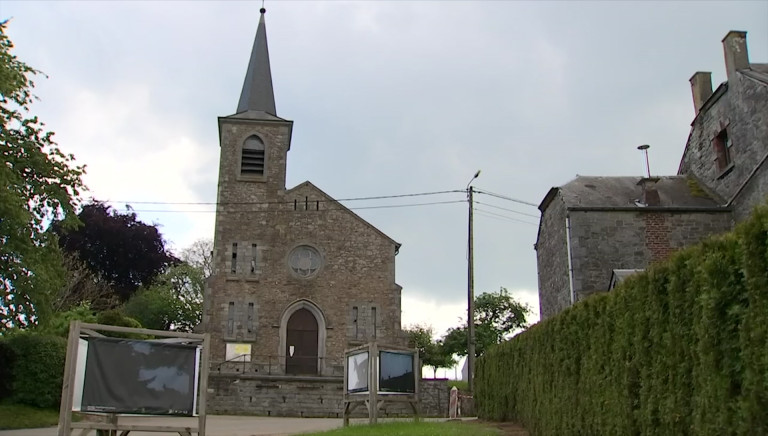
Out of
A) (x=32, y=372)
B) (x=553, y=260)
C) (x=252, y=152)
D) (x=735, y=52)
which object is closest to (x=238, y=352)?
(x=252, y=152)

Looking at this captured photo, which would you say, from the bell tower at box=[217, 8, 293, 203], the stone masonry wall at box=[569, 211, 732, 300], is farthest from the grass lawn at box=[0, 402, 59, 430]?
the bell tower at box=[217, 8, 293, 203]

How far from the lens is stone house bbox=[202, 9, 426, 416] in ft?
96.0

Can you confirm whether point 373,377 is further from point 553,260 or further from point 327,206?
point 327,206

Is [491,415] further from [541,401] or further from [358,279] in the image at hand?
[358,279]

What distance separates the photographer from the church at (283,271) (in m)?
29.2

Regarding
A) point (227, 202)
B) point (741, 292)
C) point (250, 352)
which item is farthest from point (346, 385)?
point (227, 202)

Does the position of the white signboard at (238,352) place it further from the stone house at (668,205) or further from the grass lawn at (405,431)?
the grass lawn at (405,431)

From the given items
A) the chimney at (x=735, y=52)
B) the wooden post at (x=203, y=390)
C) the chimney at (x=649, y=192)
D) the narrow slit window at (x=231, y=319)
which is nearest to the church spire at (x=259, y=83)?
the narrow slit window at (x=231, y=319)

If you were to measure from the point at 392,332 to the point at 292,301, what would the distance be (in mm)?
4759

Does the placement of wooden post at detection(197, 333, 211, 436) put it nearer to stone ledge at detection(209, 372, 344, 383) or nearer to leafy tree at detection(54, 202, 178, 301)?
stone ledge at detection(209, 372, 344, 383)

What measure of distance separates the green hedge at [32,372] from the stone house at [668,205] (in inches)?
560

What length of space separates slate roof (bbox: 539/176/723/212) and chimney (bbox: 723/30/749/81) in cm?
357

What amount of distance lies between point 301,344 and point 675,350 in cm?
2491

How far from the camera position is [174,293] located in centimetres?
4928
